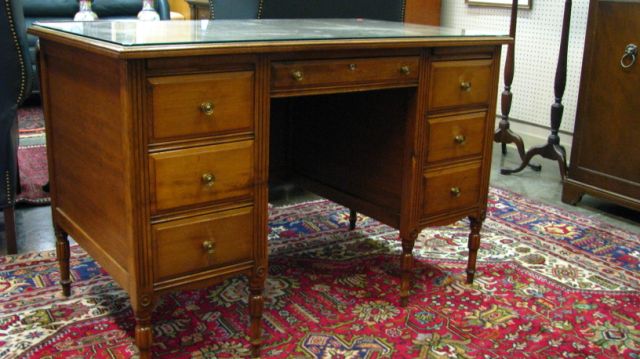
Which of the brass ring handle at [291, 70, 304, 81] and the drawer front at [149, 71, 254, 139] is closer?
the drawer front at [149, 71, 254, 139]

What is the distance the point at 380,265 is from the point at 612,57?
1731 mm

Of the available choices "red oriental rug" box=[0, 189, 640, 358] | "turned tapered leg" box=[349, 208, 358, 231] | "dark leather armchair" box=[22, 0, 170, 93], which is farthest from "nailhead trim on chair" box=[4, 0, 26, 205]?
"dark leather armchair" box=[22, 0, 170, 93]

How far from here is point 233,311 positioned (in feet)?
8.30

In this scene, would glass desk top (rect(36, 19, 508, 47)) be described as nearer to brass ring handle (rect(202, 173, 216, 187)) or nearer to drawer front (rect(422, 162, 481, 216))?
brass ring handle (rect(202, 173, 216, 187))

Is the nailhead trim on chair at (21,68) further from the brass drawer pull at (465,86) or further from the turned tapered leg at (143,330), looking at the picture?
the brass drawer pull at (465,86)

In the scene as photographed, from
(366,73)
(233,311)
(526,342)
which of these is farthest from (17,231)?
(526,342)

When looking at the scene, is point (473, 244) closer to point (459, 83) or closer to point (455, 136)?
point (455, 136)

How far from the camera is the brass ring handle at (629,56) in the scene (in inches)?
138

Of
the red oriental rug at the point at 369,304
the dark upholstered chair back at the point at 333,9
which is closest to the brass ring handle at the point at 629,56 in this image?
the red oriental rug at the point at 369,304

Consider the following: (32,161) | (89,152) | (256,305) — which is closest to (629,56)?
(256,305)

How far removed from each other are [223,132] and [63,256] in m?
0.96

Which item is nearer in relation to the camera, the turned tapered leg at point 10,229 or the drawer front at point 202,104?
the drawer front at point 202,104

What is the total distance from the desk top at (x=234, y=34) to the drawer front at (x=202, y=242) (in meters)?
0.49

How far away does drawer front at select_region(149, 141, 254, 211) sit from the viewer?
1.88 m
